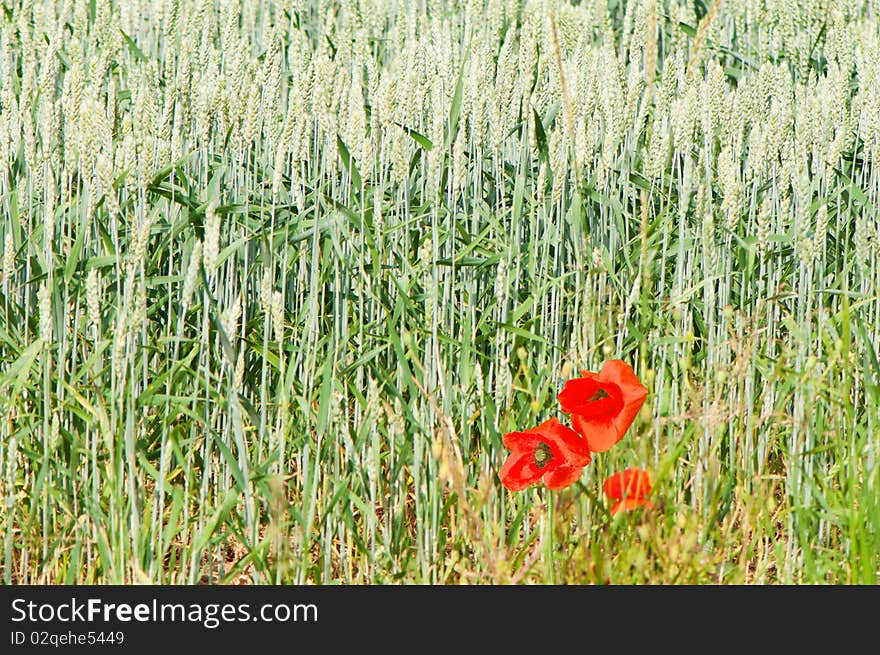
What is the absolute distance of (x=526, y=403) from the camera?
5.80 ft

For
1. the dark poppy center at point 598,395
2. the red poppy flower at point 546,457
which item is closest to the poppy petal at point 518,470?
the red poppy flower at point 546,457

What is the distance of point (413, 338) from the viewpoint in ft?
6.07

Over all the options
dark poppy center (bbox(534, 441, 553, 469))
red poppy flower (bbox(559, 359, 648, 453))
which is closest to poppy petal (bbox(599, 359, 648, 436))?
red poppy flower (bbox(559, 359, 648, 453))

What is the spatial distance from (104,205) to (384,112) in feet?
2.14

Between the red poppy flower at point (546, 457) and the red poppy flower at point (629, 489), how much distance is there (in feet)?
0.22

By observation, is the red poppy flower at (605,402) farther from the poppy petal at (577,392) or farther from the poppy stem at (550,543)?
the poppy stem at (550,543)

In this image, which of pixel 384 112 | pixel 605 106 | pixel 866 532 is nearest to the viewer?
pixel 866 532

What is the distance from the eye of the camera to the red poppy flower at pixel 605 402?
4.95 feet

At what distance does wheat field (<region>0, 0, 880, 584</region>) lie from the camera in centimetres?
152

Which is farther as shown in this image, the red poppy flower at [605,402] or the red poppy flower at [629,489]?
the red poppy flower at [605,402]

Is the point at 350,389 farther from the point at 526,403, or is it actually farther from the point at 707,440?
the point at 707,440
